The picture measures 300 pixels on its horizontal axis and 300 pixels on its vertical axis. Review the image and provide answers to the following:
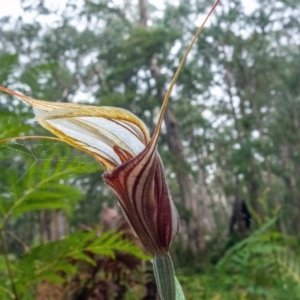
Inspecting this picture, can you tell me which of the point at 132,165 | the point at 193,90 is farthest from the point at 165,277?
the point at 193,90

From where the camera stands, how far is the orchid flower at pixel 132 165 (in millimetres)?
226

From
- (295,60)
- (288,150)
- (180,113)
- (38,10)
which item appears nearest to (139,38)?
(180,113)

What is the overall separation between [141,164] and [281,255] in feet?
3.66

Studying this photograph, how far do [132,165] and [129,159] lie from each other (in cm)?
1

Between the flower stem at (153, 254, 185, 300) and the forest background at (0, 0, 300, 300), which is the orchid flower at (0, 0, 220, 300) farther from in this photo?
the forest background at (0, 0, 300, 300)

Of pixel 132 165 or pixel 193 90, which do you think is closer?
pixel 132 165

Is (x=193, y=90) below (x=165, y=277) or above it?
above

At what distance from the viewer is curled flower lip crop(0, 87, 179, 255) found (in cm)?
23

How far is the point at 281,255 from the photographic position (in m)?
1.26

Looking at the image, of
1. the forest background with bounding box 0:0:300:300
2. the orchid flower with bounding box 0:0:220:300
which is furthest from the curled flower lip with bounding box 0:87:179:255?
the forest background with bounding box 0:0:300:300

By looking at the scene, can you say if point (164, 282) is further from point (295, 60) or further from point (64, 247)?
point (295, 60)

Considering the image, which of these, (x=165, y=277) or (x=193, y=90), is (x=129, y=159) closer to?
(x=165, y=277)

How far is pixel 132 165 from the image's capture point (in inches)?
9.1

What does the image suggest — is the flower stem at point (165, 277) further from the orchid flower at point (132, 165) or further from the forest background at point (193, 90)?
the forest background at point (193, 90)
